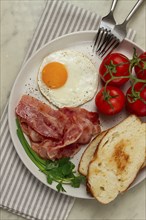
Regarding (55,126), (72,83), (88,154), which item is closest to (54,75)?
(72,83)

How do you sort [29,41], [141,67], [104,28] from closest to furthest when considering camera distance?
[141,67] → [104,28] → [29,41]

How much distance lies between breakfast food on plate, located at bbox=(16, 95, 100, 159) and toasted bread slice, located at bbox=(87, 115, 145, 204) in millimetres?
103

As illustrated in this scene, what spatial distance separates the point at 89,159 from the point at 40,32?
57cm

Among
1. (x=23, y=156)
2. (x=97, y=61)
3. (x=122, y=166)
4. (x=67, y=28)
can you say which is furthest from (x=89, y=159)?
(x=67, y=28)

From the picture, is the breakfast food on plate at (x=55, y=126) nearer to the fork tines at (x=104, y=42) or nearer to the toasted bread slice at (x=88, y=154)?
the toasted bread slice at (x=88, y=154)

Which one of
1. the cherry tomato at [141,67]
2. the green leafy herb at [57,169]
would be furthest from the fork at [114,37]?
the green leafy herb at [57,169]

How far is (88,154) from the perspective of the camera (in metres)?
2.14

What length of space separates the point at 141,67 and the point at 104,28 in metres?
0.24

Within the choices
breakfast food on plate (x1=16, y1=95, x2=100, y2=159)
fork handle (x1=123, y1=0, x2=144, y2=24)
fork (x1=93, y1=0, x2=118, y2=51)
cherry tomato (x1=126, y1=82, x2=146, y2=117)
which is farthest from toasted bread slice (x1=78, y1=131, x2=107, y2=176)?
fork handle (x1=123, y1=0, x2=144, y2=24)

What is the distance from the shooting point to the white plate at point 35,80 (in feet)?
7.07

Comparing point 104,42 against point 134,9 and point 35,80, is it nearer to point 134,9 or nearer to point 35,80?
point 134,9

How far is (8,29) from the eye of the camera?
7.49 ft

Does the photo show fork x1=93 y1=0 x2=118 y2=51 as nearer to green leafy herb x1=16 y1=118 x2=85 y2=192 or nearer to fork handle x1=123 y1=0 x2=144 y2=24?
fork handle x1=123 y1=0 x2=144 y2=24

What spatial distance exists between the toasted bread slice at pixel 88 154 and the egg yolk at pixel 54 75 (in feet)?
0.86
